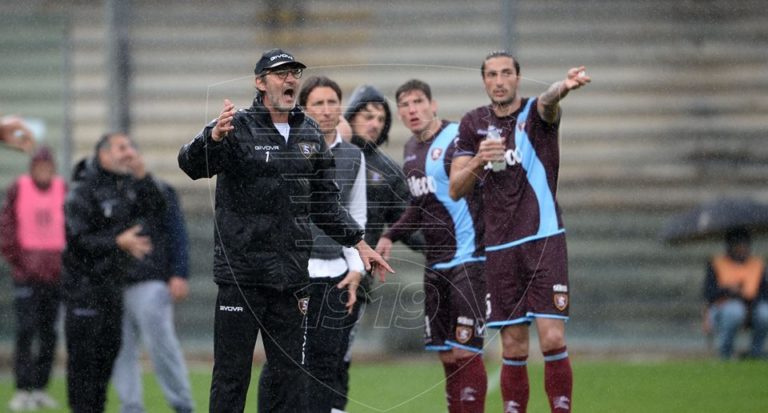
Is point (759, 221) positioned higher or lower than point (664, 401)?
higher

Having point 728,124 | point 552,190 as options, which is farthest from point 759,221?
point 552,190

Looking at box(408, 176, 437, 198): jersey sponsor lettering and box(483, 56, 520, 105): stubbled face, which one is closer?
box(483, 56, 520, 105): stubbled face

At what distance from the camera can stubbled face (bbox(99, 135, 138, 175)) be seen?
28.8ft

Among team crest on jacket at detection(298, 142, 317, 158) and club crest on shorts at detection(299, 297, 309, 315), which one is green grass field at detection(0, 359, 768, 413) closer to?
club crest on shorts at detection(299, 297, 309, 315)

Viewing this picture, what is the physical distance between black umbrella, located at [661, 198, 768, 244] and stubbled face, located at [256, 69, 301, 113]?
8.55 metres

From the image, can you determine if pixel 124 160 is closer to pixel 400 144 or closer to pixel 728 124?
pixel 400 144

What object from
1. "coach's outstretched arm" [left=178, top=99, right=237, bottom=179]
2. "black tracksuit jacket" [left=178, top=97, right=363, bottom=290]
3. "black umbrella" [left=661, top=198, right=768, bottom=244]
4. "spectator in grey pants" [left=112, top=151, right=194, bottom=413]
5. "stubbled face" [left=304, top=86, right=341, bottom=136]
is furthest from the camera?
"black umbrella" [left=661, top=198, right=768, bottom=244]

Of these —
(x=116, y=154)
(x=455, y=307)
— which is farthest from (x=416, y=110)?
(x=116, y=154)

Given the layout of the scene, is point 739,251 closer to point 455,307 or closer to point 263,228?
point 455,307

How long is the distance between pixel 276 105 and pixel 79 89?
1127 cm

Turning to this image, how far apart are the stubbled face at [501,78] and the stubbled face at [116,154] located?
8.69 feet

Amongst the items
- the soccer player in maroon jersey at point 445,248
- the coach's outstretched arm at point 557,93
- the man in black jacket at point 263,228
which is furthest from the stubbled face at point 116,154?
the coach's outstretched arm at point 557,93

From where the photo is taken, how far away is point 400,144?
16.4 metres

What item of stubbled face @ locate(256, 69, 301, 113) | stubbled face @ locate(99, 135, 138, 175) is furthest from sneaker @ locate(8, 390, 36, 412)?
stubbled face @ locate(256, 69, 301, 113)
